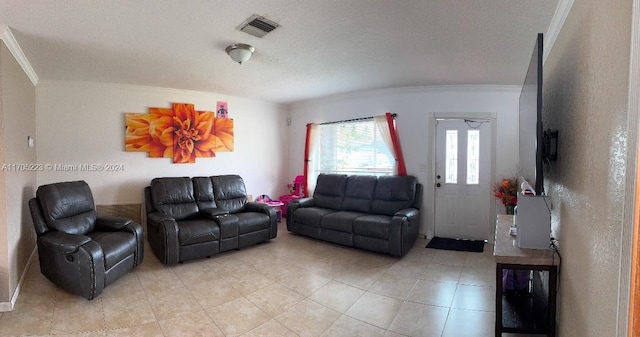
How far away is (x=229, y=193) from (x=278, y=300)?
2.34m

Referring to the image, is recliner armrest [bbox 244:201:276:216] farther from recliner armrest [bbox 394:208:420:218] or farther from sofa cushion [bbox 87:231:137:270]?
recliner armrest [bbox 394:208:420:218]

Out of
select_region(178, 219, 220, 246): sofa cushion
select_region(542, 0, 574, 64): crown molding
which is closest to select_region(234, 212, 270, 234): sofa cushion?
select_region(178, 219, 220, 246): sofa cushion

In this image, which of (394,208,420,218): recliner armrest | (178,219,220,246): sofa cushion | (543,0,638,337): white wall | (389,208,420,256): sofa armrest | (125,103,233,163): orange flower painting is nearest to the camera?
(543,0,638,337): white wall

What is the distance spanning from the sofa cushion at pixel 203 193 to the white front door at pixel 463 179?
3.45 m

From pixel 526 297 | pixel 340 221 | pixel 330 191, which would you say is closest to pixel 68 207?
pixel 340 221

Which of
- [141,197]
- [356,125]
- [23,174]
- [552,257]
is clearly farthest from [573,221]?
[141,197]

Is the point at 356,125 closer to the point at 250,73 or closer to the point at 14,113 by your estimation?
the point at 250,73

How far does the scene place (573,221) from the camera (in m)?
1.57

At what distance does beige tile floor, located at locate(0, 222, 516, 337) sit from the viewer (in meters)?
2.17

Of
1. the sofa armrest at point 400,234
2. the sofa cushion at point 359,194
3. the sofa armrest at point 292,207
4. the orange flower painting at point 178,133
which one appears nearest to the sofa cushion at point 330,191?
the sofa cushion at point 359,194

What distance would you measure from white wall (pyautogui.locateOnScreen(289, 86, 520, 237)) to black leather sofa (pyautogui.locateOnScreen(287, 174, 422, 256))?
35 cm

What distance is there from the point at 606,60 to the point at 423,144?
3339 mm

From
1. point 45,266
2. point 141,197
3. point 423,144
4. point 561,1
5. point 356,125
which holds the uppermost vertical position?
point 561,1

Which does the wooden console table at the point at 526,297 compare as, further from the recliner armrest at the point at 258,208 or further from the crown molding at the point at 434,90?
the recliner armrest at the point at 258,208
